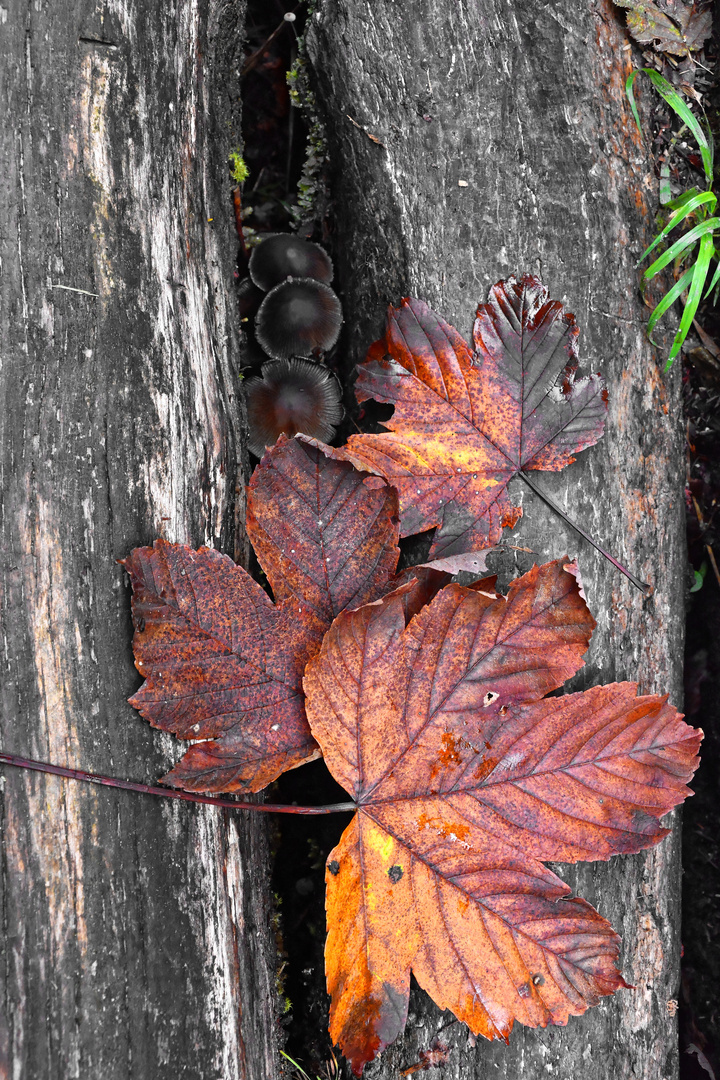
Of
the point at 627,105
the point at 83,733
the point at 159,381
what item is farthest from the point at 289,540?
the point at 627,105

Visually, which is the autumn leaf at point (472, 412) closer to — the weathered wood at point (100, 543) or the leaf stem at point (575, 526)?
the leaf stem at point (575, 526)

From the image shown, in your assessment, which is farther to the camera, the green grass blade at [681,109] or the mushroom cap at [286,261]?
the mushroom cap at [286,261]

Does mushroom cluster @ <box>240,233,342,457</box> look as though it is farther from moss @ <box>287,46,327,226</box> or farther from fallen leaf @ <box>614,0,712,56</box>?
fallen leaf @ <box>614,0,712,56</box>

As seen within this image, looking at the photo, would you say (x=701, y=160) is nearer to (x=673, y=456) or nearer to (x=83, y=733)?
(x=673, y=456)

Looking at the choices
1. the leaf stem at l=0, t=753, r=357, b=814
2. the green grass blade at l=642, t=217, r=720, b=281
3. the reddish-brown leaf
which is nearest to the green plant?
the green grass blade at l=642, t=217, r=720, b=281

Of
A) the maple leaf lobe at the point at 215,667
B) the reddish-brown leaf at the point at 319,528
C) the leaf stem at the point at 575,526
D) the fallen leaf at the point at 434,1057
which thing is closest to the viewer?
the maple leaf lobe at the point at 215,667

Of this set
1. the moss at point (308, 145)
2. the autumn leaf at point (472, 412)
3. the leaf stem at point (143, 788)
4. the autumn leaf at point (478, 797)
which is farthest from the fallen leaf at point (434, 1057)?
the moss at point (308, 145)
